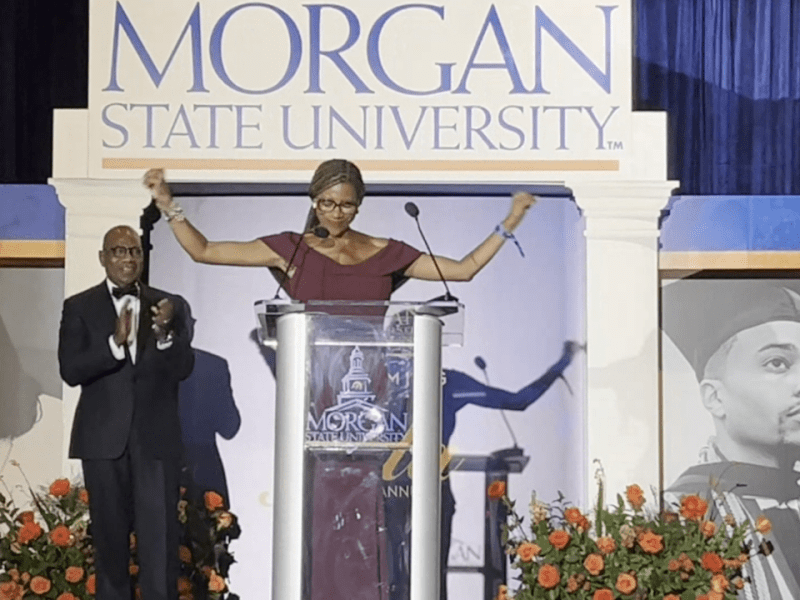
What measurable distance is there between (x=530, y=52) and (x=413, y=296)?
1.14 meters

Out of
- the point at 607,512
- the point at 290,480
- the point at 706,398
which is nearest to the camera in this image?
the point at 290,480

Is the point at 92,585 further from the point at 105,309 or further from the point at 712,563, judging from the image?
the point at 712,563

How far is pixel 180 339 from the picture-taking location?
6.45m

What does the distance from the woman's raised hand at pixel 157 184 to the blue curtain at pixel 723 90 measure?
2023 mm

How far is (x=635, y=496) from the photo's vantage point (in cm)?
611

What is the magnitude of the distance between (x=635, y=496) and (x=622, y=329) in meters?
0.72

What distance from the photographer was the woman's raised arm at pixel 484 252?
21.5 feet

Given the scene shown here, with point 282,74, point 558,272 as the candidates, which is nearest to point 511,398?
point 558,272

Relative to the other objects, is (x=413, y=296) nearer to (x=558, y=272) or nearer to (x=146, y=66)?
(x=558, y=272)

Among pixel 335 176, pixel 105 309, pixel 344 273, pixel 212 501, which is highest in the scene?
pixel 335 176

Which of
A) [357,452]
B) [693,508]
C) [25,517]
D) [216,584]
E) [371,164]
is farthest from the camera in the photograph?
[371,164]

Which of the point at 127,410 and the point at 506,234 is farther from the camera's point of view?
the point at 506,234

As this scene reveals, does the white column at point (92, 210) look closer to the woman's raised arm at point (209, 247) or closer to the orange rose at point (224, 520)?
the woman's raised arm at point (209, 247)

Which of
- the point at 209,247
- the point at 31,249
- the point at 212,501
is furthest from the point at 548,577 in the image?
the point at 31,249
